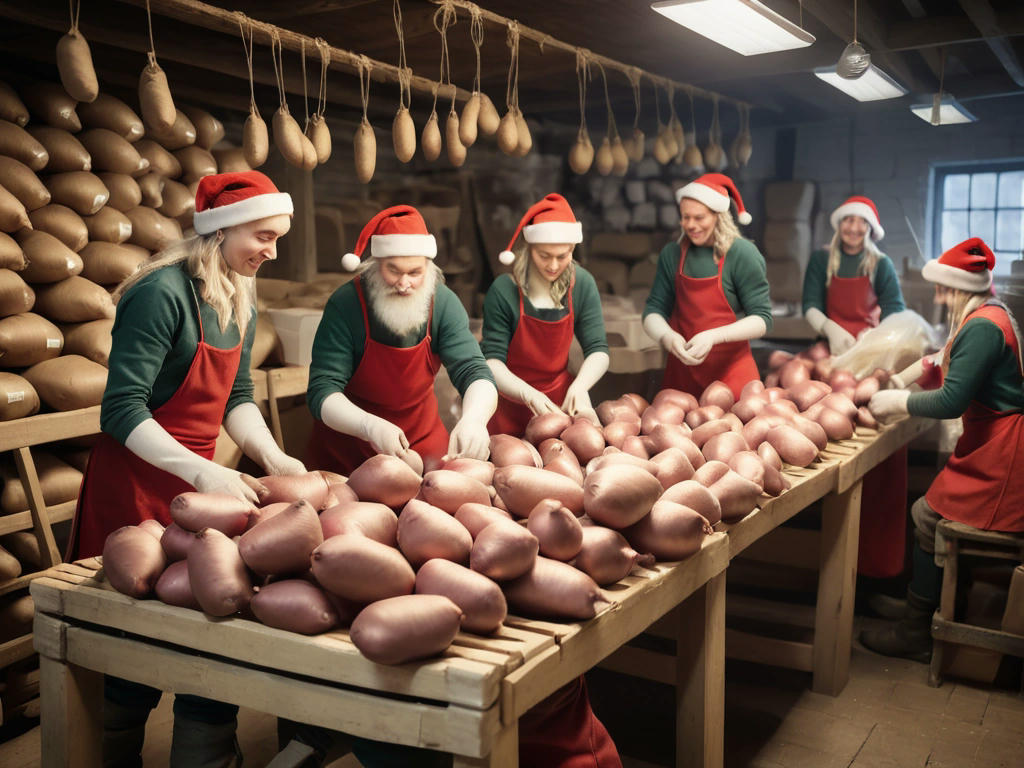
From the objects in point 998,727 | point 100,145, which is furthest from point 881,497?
point 100,145

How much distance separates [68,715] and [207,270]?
1153mm

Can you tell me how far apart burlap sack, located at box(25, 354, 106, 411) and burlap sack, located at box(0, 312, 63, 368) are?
1.8 inches

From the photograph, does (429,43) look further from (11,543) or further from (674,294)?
(11,543)

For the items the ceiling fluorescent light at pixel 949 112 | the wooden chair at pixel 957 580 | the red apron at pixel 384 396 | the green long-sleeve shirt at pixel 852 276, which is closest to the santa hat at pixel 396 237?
the red apron at pixel 384 396

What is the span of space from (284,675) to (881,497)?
3.35 metres

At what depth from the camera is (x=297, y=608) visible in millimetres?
1576

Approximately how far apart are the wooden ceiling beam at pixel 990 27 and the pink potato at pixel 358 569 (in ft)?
14.0

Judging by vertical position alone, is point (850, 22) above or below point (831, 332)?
above

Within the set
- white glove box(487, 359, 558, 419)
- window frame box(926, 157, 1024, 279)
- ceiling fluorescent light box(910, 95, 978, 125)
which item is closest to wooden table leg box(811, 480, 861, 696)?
white glove box(487, 359, 558, 419)

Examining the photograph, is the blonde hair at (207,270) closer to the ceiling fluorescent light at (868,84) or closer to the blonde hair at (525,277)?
the blonde hair at (525,277)

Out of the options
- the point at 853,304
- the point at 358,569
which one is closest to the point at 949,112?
the point at 853,304

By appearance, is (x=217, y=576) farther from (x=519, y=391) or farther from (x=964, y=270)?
(x=964, y=270)

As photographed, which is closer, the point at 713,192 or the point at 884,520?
the point at 713,192

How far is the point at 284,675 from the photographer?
1624mm
